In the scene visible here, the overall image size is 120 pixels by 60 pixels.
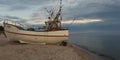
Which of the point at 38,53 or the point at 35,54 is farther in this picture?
the point at 38,53

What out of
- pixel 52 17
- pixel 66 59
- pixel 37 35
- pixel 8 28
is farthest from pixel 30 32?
pixel 66 59

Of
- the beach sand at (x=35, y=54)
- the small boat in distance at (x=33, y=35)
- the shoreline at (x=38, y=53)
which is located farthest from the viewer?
the small boat in distance at (x=33, y=35)

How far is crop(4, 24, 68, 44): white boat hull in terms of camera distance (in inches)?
1668

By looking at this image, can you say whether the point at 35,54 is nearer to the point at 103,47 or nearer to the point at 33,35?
the point at 33,35

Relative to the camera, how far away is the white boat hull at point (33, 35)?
42375 millimetres

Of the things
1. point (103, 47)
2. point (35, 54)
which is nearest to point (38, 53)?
point (35, 54)

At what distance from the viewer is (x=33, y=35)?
139 ft

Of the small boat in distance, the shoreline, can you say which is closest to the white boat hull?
the small boat in distance

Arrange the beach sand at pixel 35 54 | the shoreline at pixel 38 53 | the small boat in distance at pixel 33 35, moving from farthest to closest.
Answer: the small boat in distance at pixel 33 35 < the shoreline at pixel 38 53 < the beach sand at pixel 35 54

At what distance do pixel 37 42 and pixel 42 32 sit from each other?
243 cm

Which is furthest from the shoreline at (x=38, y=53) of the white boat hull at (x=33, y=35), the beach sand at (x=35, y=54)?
the white boat hull at (x=33, y=35)

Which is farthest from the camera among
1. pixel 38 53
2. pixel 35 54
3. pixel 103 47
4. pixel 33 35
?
pixel 103 47

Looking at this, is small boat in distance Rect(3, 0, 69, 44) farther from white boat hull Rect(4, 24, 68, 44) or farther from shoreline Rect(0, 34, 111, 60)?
shoreline Rect(0, 34, 111, 60)

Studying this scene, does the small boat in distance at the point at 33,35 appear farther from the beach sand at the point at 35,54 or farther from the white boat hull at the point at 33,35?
the beach sand at the point at 35,54
